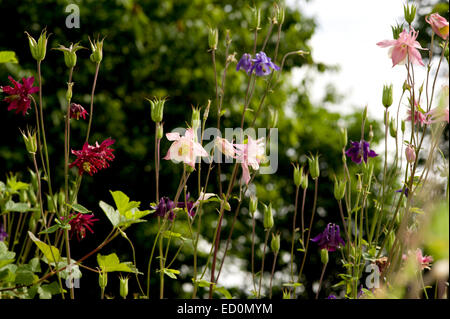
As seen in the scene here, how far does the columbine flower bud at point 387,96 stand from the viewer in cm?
113

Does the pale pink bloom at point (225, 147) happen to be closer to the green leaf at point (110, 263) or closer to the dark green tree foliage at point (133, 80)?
the green leaf at point (110, 263)

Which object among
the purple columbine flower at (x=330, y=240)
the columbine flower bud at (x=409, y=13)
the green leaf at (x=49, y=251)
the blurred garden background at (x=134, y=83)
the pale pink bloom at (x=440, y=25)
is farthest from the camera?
the blurred garden background at (x=134, y=83)

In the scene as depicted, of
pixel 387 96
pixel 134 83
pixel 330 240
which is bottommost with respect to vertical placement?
pixel 134 83

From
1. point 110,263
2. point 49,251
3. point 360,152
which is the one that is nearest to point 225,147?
point 110,263

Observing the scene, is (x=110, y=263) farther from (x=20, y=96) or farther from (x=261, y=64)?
(x=261, y=64)

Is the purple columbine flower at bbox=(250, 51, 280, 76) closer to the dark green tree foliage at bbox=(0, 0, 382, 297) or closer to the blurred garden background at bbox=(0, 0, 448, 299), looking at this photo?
the blurred garden background at bbox=(0, 0, 448, 299)

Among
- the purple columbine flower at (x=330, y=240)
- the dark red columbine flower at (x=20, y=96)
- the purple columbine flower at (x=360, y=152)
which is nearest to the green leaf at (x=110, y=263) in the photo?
the dark red columbine flower at (x=20, y=96)

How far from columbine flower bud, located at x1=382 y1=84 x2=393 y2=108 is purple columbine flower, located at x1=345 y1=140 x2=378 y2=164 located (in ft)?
0.81

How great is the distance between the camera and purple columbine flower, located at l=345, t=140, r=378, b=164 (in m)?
1.42

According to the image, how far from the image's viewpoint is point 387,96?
1.14 meters

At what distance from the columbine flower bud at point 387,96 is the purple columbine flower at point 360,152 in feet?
0.81

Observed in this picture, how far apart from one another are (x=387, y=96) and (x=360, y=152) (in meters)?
0.35

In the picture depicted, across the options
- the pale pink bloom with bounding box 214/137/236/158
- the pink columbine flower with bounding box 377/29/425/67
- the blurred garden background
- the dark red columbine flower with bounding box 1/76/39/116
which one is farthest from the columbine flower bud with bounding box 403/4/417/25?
the blurred garden background

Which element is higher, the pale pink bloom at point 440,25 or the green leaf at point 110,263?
the pale pink bloom at point 440,25
